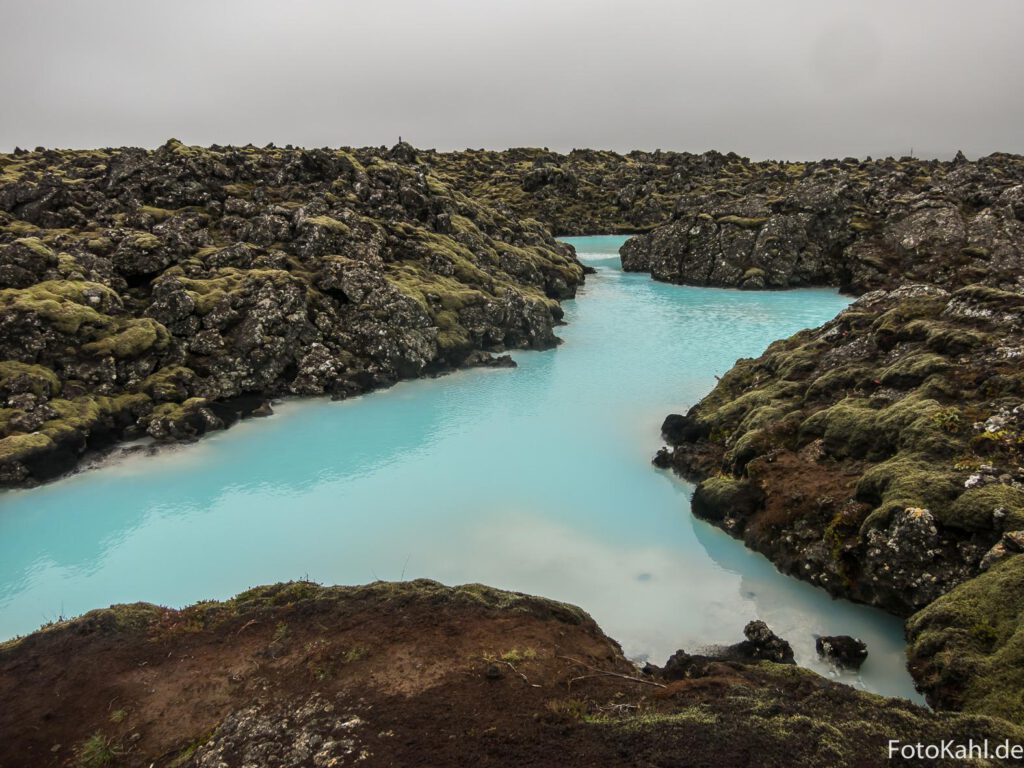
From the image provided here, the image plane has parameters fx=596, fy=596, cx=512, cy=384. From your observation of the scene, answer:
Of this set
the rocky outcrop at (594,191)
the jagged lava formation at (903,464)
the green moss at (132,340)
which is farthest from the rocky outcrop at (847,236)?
the green moss at (132,340)

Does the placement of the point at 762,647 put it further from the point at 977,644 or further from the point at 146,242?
the point at 146,242

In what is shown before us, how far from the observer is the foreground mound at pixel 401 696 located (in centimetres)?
1041

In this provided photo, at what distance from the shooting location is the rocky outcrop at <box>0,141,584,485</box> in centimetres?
3394

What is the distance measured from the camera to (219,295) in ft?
139

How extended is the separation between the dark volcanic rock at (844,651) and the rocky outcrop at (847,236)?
60.1m

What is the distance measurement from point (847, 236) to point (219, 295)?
244ft

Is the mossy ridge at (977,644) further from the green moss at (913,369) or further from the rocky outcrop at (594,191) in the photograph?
the rocky outcrop at (594,191)

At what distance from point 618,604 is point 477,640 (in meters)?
6.70

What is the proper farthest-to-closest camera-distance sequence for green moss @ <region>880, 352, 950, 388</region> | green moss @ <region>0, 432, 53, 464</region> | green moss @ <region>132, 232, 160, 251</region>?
green moss @ <region>132, 232, 160, 251</region>, green moss @ <region>0, 432, 53, 464</region>, green moss @ <region>880, 352, 950, 388</region>

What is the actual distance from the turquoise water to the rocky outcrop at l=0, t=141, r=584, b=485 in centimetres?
346

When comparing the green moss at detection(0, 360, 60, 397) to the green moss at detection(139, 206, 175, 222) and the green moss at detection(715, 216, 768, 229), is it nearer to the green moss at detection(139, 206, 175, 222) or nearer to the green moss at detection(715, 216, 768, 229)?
the green moss at detection(139, 206, 175, 222)

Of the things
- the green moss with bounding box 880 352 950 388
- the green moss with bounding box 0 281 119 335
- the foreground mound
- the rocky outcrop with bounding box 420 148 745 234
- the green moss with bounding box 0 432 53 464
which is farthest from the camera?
the rocky outcrop with bounding box 420 148 745 234

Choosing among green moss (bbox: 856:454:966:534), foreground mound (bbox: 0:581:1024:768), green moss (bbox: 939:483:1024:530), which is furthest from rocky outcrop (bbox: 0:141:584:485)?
green moss (bbox: 939:483:1024:530)

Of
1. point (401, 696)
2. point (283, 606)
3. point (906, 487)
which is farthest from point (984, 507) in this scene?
point (283, 606)
